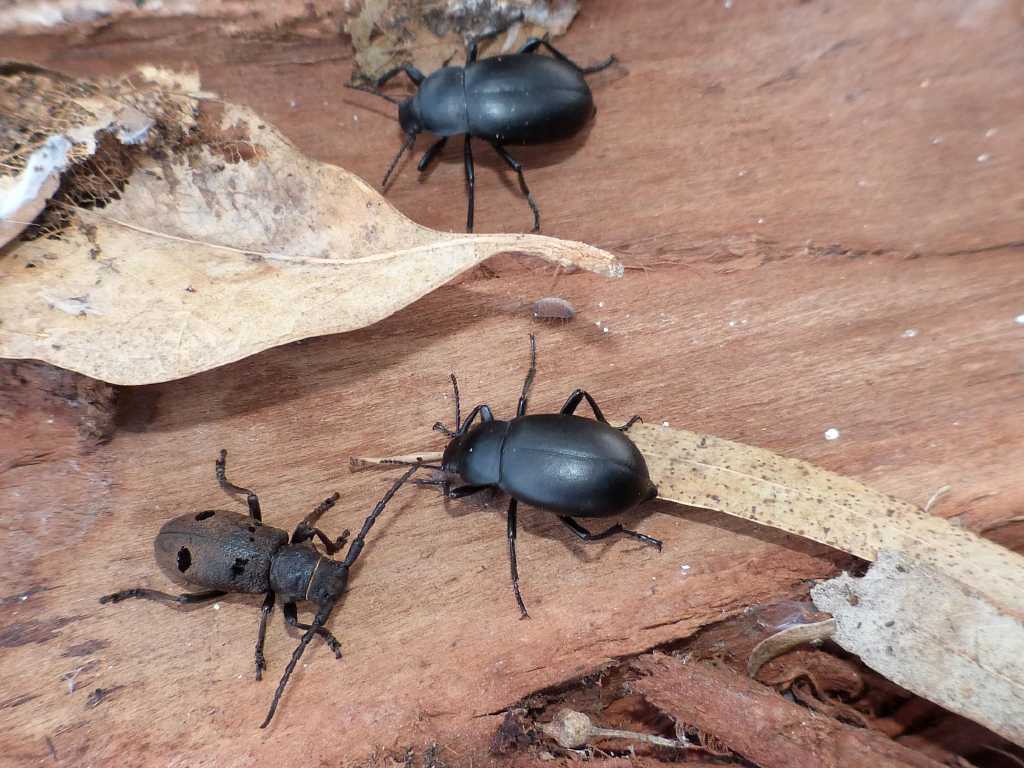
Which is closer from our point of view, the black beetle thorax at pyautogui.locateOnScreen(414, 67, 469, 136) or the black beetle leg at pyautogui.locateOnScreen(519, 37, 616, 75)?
the black beetle thorax at pyautogui.locateOnScreen(414, 67, 469, 136)

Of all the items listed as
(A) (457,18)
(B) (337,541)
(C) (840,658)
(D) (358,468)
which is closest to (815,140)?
(A) (457,18)

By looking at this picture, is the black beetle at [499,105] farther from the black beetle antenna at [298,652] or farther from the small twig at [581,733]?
the small twig at [581,733]

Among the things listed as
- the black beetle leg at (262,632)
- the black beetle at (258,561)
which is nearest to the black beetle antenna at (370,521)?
the black beetle at (258,561)

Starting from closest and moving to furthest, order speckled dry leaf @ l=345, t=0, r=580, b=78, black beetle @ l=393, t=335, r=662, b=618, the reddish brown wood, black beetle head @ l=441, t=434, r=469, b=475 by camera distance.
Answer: the reddish brown wood, black beetle @ l=393, t=335, r=662, b=618, black beetle head @ l=441, t=434, r=469, b=475, speckled dry leaf @ l=345, t=0, r=580, b=78

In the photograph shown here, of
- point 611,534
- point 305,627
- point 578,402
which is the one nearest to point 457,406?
point 578,402

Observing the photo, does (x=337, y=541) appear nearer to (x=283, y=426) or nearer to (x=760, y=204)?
(x=283, y=426)

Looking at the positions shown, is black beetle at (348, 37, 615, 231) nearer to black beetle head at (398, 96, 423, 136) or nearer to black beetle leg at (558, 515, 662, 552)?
black beetle head at (398, 96, 423, 136)

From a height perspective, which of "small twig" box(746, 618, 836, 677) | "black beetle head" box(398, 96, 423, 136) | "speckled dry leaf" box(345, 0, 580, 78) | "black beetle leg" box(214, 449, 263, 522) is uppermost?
"speckled dry leaf" box(345, 0, 580, 78)

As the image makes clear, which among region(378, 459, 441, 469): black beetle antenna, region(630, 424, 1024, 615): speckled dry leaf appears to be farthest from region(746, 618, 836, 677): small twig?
region(378, 459, 441, 469): black beetle antenna
